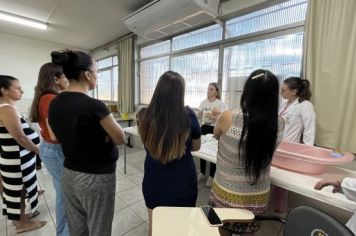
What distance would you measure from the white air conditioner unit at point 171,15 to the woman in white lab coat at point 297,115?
1.46m

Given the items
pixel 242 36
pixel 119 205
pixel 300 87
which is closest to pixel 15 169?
pixel 119 205

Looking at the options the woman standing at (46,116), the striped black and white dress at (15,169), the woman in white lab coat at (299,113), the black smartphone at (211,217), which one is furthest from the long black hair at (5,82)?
the woman in white lab coat at (299,113)

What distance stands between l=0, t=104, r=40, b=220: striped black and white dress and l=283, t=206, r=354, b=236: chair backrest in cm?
201


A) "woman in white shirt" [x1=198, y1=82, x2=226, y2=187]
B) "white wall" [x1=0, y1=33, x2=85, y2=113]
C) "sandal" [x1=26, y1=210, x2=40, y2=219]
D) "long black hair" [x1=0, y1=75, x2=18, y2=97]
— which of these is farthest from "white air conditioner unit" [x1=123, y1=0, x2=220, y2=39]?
"white wall" [x1=0, y1=33, x2=85, y2=113]

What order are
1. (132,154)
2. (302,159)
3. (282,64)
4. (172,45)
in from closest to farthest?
1. (302,159)
2. (282,64)
3. (172,45)
4. (132,154)

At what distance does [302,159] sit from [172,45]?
123 inches

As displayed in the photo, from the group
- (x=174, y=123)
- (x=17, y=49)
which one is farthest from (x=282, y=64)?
(x=17, y=49)

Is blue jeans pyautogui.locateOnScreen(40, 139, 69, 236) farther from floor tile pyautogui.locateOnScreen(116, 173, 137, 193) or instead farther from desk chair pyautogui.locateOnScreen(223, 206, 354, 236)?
desk chair pyautogui.locateOnScreen(223, 206, 354, 236)

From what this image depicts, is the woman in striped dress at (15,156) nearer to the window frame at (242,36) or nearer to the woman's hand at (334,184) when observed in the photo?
the woman's hand at (334,184)

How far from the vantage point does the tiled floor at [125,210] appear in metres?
1.81

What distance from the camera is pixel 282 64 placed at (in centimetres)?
226

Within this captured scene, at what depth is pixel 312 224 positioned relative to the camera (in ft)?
2.44

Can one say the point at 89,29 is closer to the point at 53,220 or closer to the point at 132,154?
the point at 132,154

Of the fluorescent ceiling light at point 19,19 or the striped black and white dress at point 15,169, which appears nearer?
the striped black and white dress at point 15,169
